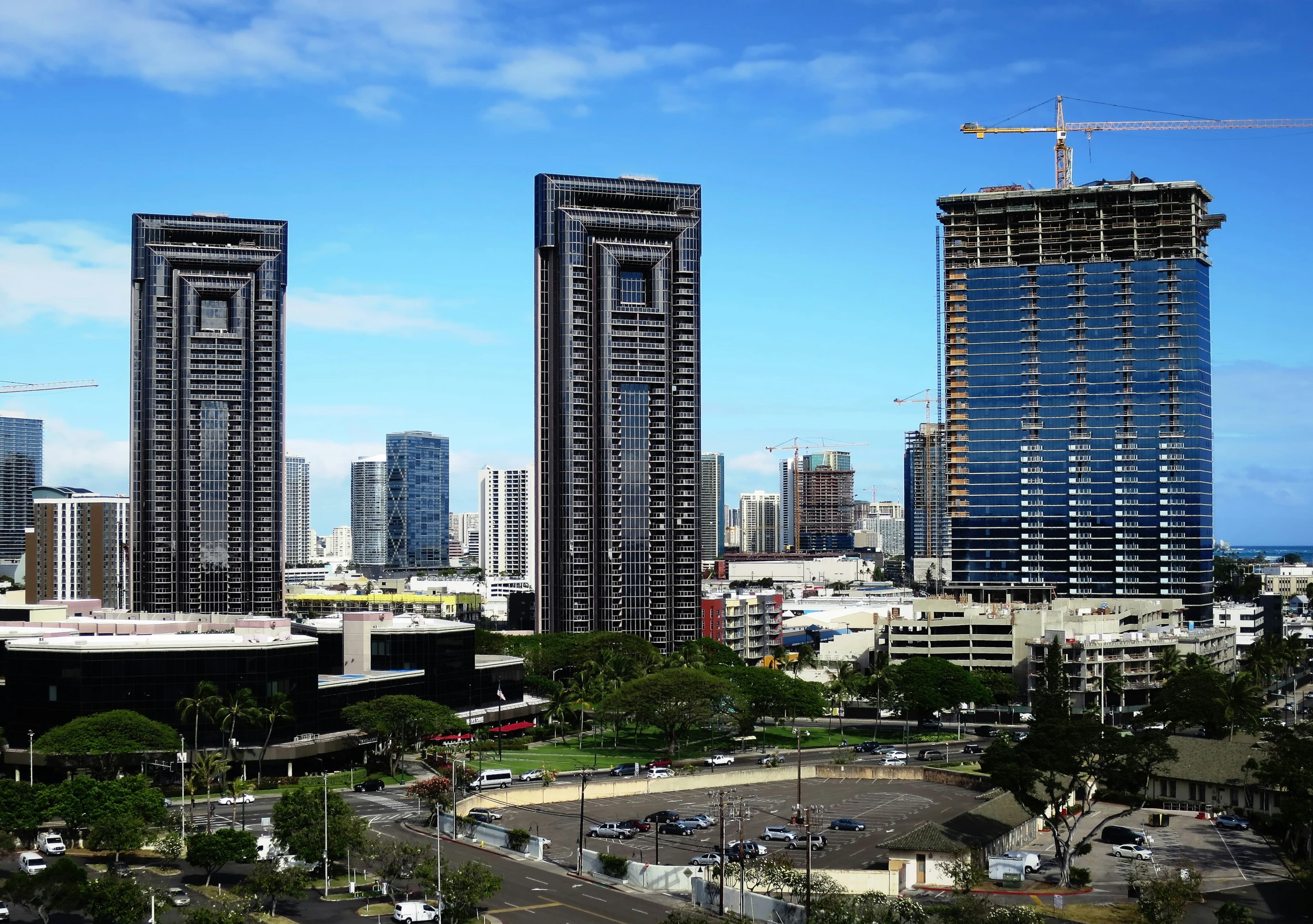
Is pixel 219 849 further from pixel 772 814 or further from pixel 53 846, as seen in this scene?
pixel 772 814

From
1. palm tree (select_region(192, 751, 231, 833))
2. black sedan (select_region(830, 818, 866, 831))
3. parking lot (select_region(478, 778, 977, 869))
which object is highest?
palm tree (select_region(192, 751, 231, 833))

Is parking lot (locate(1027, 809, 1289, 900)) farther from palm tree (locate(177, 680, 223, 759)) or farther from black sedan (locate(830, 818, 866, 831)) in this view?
palm tree (locate(177, 680, 223, 759))

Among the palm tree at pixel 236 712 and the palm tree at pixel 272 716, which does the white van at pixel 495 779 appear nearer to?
the palm tree at pixel 272 716

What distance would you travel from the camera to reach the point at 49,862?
11606 centimetres

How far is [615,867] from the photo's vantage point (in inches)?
4478

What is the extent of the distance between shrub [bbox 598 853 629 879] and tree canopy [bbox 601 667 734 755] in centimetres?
6856

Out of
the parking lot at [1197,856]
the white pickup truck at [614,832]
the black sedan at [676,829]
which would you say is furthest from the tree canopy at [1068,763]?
the white pickup truck at [614,832]

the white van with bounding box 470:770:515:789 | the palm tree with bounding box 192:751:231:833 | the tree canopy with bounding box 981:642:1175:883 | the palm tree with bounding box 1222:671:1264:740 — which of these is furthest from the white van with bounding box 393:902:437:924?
the palm tree with bounding box 1222:671:1264:740

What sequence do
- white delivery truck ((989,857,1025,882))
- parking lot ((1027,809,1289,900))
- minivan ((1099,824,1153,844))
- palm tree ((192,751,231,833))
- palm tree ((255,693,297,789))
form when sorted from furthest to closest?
palm tree ((255,693,297,789)) < palm tree ((192,751,231,833)) < minivan ((1099,824,1153,844)) < parking lot ((1027,809,1289,900)) < white delivery truck ((989,857,1025,882))

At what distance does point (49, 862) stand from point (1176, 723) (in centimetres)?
13832

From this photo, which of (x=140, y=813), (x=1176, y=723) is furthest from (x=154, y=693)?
(x=1176, y=723)

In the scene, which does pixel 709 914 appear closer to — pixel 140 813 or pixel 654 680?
pixel 140 813

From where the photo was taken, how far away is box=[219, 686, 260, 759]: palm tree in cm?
15375

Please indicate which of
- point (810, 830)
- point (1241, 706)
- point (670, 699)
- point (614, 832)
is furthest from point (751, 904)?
point (1241, 706)
